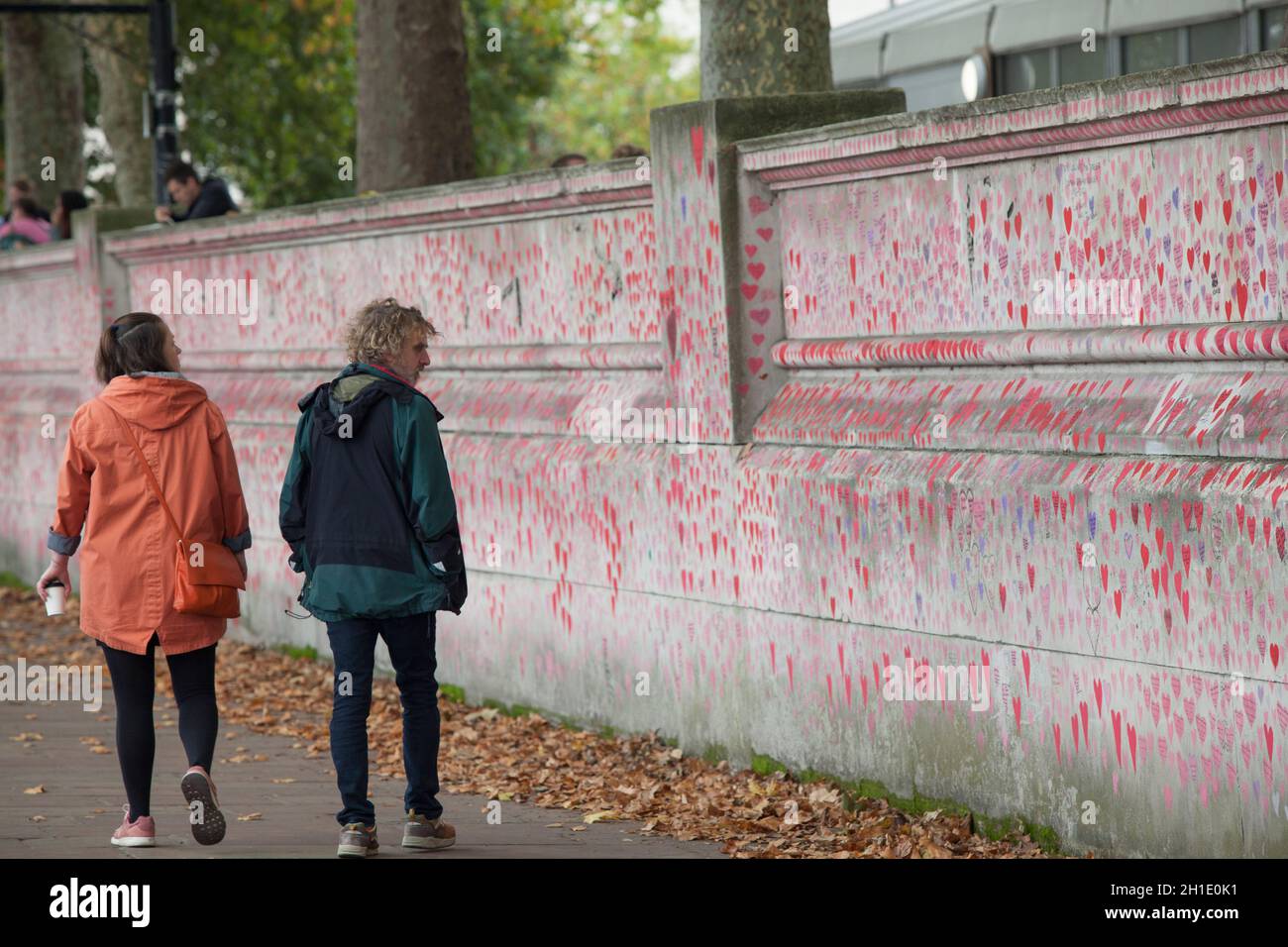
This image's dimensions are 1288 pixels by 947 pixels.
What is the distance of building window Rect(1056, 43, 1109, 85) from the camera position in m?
17.3

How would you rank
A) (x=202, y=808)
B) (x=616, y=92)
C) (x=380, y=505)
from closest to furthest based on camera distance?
(x=380, y=505)
(x=202, y=808)
(x=616, y=92)

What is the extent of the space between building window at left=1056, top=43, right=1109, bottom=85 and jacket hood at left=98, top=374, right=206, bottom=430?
38.9ft

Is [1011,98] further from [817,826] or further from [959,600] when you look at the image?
[817,826]

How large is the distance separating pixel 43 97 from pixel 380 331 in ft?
66.1

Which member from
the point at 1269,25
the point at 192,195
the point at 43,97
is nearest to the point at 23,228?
the point at 192,195

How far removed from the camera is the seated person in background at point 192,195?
14.1 meters

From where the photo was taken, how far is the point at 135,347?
678cm

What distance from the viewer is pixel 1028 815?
6.36 meters

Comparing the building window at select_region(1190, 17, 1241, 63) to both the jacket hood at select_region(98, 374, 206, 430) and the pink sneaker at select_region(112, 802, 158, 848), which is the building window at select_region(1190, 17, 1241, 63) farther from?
the pink sneaker at select_region(112, 802, 158, 848)

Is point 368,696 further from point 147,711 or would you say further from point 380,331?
point 380,331

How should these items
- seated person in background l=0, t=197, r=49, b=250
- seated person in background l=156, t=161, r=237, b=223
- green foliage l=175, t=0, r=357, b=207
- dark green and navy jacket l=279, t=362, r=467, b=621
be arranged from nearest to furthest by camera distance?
1. dark green and navy jacket l=279, t=362, r=467, b=621
2. seated person in background l=156, t=161, r=237, b=223
3. seated person in background l=0, t=197, r=49, b=250
4. green foliage l=175, t=0, r=357, b=207

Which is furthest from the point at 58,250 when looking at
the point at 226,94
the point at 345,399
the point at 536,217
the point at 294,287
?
the point at 226,94

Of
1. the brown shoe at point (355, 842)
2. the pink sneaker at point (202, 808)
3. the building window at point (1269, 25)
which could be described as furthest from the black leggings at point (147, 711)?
the building window at point (1269, 25)

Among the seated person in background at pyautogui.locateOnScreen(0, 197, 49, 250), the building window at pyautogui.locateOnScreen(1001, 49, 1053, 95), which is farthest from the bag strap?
the seated person in background at pyautogui.locateOnScreen(0, 197, 49, 250)
